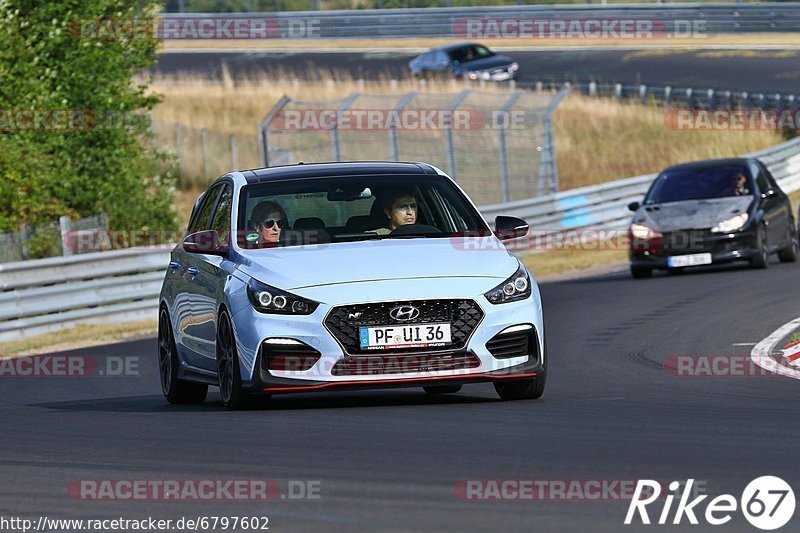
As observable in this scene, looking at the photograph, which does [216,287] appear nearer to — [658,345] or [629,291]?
[658,345]

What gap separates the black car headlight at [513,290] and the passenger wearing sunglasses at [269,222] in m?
1.59

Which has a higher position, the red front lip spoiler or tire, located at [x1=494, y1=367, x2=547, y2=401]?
the red front lip spoiler

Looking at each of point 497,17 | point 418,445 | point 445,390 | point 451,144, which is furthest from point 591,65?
point 418,445

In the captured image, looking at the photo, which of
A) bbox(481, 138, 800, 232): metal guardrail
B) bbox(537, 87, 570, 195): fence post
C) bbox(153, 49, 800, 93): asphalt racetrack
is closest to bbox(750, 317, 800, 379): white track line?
bbox(481, 138, 800, 232): metal guardrail

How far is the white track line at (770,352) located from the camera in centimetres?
1258

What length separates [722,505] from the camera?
6547mm

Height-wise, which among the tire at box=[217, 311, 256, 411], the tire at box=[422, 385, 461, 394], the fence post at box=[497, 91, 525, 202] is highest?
the tire at box=[217, 311, 256, 411]

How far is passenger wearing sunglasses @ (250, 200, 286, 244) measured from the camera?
36.6 ft

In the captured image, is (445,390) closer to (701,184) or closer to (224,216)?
(224,216)

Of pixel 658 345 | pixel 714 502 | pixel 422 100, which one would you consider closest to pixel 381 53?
pixel 422 100

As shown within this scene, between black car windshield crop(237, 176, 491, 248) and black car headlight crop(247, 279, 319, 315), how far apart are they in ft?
2.61

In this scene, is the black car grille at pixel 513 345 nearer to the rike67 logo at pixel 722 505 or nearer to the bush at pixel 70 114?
the rike67 logo at pixel 722 505

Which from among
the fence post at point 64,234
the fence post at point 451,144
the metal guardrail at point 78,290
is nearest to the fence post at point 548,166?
the fence post at point 451,144

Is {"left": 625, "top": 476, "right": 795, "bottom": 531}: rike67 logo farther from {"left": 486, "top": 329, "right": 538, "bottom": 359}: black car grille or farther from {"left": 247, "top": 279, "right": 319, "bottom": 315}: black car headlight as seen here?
{"left": 247, "top": 279, "right": 319, "bottom": 315}: black car headlight
